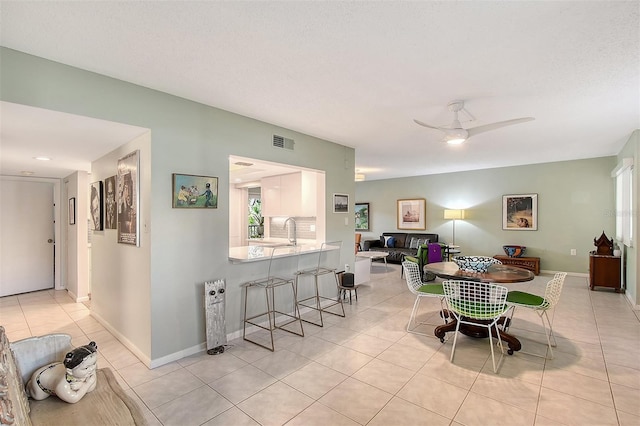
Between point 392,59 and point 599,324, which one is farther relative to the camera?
point 599,324

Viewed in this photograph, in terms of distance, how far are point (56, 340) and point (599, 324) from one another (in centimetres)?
539

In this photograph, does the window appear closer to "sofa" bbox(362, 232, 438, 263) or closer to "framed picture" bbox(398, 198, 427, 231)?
"sofa" bbox(362, 232, 438, 263)

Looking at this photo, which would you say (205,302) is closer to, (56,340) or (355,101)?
(56,340)

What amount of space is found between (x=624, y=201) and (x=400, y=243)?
4759 mm

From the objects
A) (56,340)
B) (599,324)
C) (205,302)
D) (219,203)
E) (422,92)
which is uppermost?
(422,92)

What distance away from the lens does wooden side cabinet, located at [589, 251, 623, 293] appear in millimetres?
5359

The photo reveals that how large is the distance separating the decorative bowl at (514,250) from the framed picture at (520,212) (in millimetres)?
475

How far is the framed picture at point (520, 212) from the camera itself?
7129mm

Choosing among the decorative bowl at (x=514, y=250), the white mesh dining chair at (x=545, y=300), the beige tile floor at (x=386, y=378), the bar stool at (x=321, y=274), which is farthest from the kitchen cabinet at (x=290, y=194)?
the decorative bowl at (x=514, y=250)

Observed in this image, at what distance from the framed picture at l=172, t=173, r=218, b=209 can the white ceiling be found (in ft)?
2.56

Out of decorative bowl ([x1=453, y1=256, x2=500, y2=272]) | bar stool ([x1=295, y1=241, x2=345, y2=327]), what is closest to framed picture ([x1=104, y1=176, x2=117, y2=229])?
bar stool ([x1=295, y1=241, x2=345, y2=327])

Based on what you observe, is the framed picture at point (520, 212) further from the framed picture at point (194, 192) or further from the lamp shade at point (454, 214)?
the framed picture at point (194, 192)

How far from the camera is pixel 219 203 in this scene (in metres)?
3.33

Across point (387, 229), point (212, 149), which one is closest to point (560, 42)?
point (212, 149)
